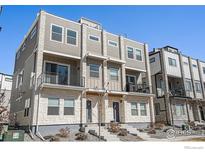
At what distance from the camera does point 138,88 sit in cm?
1802

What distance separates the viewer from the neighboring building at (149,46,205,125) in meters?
20.8

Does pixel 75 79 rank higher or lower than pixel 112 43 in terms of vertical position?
lower

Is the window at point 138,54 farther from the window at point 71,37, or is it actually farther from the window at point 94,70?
the window at point 71,37

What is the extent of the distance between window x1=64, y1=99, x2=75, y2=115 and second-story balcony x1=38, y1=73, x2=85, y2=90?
38.4 inches

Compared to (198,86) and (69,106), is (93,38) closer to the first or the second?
(69,106)

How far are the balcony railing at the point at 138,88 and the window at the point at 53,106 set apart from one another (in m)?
6.85

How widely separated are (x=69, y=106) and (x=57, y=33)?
568 centimetres

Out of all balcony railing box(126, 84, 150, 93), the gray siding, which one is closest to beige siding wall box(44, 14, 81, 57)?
the gray siding

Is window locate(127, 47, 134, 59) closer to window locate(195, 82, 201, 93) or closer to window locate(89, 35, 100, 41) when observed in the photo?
window locate(89, 35, 100, 41)

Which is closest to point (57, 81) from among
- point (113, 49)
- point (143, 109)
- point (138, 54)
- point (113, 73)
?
point (113, 73)

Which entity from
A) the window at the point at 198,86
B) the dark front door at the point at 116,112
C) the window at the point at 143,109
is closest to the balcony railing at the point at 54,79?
the dark front door at the point at 116,112

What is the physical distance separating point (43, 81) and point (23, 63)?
525 cm

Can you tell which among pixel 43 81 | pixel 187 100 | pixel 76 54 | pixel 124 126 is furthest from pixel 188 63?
pixel 43 81

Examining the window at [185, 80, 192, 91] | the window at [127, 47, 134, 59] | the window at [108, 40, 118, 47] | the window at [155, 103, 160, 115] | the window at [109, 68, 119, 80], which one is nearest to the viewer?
the window at [109, 68, 119, 80]
